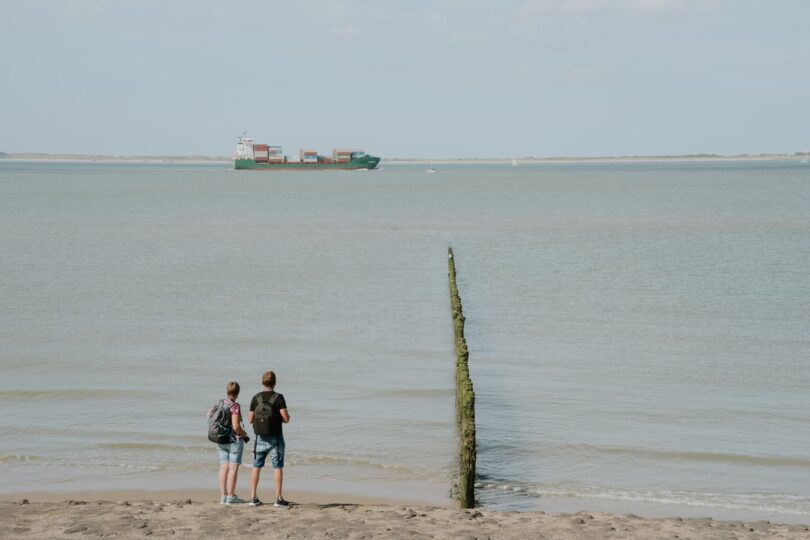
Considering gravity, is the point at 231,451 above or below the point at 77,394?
above

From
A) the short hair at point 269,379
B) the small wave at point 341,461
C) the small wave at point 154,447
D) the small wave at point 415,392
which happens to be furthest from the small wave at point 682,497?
the small wave at point 415,392

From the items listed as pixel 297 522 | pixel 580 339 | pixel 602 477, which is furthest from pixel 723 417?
pixel 297 522

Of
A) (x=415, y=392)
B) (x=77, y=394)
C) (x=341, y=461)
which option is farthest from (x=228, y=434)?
(x=77, y=394)

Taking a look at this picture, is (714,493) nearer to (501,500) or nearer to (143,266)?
(501,500)

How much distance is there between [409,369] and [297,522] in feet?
38.2

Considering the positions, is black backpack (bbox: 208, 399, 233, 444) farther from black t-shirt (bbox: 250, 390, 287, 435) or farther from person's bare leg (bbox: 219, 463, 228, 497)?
person's bare leg (bbox: 219, 463, 228, 497)

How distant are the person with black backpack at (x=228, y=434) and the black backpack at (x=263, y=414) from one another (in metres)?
0.22

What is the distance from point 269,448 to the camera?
496 inches

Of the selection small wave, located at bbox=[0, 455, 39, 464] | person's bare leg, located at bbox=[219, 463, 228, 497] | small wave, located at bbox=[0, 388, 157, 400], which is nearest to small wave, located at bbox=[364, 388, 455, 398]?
small wave, located at bbox=[0, 388, 157, 400]

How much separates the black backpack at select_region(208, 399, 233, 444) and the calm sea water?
2.90 meters

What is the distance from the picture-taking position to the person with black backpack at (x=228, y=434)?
12.4 meters

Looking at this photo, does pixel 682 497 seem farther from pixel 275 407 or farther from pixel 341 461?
pixel 275 407

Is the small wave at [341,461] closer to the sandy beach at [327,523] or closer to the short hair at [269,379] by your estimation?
the sandy beach at [327,523]

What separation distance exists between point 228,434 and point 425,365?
1190cm
